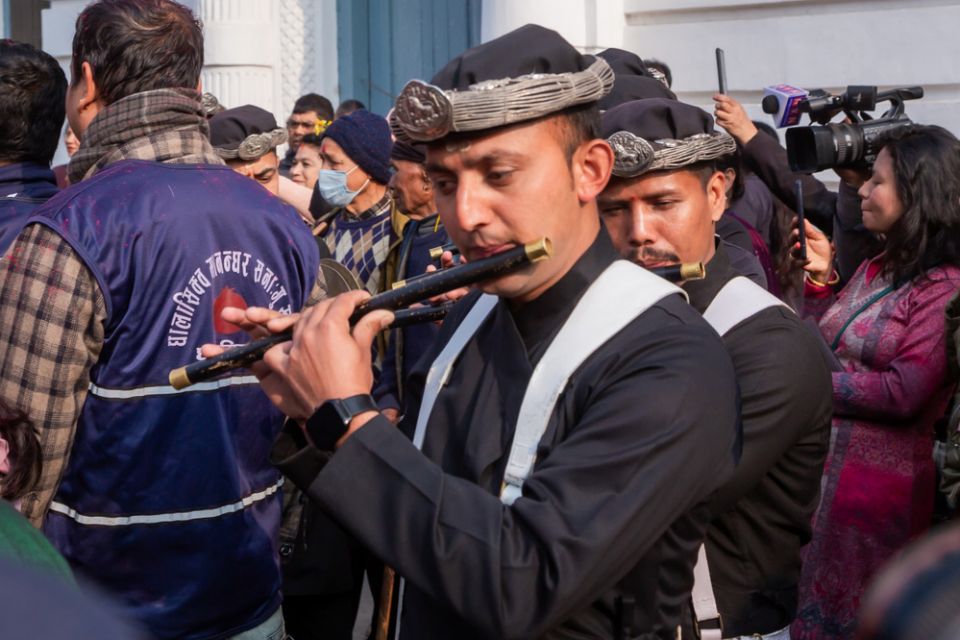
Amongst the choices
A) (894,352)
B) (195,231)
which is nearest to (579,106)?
(195,231)

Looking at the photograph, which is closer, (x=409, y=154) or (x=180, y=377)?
(x=180, y=377)

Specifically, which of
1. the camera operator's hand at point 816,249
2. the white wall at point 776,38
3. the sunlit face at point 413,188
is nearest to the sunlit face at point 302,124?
the white wall at point 776,38

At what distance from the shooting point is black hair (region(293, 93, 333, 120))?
8086mm

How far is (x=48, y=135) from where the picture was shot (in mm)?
3266

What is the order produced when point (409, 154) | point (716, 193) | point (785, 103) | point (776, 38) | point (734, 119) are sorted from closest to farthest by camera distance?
point (716, 193), point (409, 154), point (785, 103), point (734, 119), point (776, 38)

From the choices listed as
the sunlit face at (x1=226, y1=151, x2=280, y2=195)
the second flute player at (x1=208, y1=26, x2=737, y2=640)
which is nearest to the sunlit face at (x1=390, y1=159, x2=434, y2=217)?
the sunlit face at (x1=226, y1=151, x2=280, y2=195)

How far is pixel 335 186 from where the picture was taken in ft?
17.8

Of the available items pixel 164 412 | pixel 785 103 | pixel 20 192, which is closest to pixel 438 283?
pixel 164 412

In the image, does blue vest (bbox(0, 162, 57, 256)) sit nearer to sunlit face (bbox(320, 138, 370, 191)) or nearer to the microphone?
sunlit face (bbox(320, 138, 370, 191))

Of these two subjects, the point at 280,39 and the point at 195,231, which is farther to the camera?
the point at 280,39

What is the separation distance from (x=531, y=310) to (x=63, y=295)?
0.98 m

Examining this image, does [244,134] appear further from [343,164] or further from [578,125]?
[578,125]

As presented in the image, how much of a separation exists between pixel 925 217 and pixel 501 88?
2.74 meters

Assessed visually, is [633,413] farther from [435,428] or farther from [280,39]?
[280,39]
